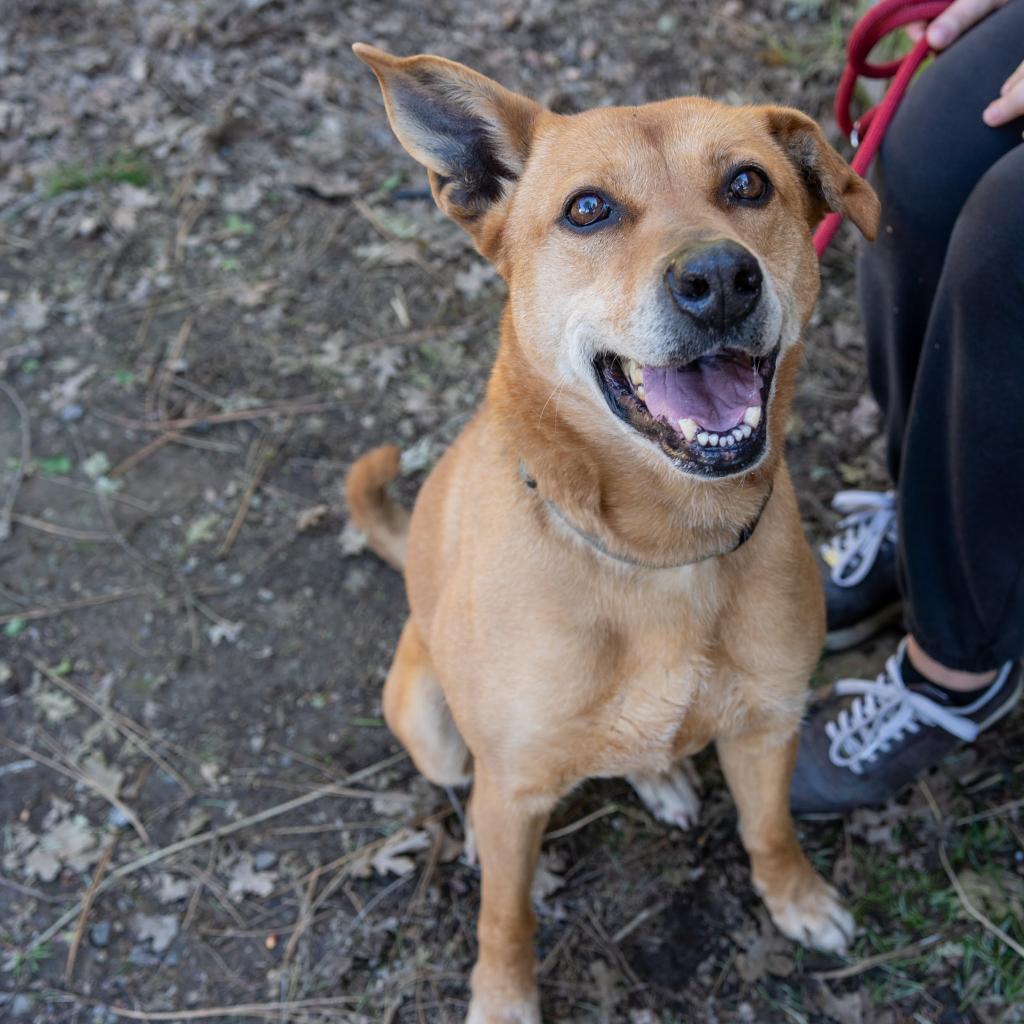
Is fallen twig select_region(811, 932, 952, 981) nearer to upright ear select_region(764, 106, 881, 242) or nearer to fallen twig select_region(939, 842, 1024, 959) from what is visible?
fallen twig select_region(939, 842, 1024, 959)

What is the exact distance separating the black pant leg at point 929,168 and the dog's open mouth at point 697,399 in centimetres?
101

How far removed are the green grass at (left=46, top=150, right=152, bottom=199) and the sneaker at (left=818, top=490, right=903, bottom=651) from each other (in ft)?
13.7

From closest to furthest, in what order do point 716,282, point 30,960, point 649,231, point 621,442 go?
1. point 716,282
2. point 649,231
3. point 621,442
4. point 30,960

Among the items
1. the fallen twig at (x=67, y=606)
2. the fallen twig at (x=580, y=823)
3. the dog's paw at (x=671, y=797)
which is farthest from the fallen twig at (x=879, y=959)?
the fallen twig at (x=67, y=606)

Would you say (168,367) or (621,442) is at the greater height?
(621,442)

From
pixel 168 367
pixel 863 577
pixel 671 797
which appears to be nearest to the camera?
pixel 671 797

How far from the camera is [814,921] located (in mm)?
2889

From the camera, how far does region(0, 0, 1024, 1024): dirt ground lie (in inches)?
116

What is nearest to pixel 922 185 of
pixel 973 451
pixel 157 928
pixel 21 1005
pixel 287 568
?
pixel 973 451

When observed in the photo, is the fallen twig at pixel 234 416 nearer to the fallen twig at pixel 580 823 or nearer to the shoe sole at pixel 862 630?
the fallen twig at pixel 580 823

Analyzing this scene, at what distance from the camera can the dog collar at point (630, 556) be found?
2.25 metres

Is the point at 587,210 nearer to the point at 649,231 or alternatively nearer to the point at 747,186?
the point at 649,231

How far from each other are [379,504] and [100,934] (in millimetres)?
1639

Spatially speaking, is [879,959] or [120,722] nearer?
[879,959]
